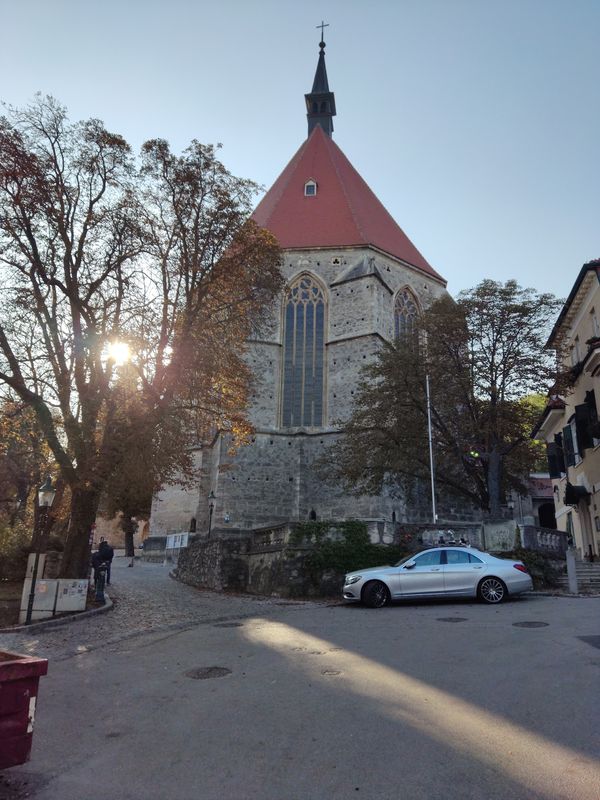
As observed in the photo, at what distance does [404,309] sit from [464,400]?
44.3 feet

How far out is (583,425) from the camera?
22500 mm

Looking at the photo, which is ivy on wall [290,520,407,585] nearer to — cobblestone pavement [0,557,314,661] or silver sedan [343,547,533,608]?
cobblestone pavement [0,557,314,661]

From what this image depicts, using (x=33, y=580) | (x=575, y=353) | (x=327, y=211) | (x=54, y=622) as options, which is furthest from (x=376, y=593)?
(x=327, y=211)

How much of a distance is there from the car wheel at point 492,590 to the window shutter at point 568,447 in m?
14.4

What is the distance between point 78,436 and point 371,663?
10.3m

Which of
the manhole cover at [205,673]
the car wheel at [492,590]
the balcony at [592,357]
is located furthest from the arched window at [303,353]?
the manhole cover at [205,673]

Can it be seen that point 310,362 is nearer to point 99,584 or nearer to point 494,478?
point 494,478

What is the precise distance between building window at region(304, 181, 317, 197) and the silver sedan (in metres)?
30.4

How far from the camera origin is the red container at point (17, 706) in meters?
3.46

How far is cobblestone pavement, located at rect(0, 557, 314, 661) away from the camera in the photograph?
988cm

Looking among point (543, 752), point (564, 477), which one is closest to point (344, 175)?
point (564, 477)

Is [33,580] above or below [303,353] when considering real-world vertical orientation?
below

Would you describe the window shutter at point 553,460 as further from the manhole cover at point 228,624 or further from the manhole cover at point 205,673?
the manhole cover at point 205,673

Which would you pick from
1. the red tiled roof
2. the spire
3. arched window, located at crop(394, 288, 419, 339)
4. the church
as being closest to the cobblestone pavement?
the church
